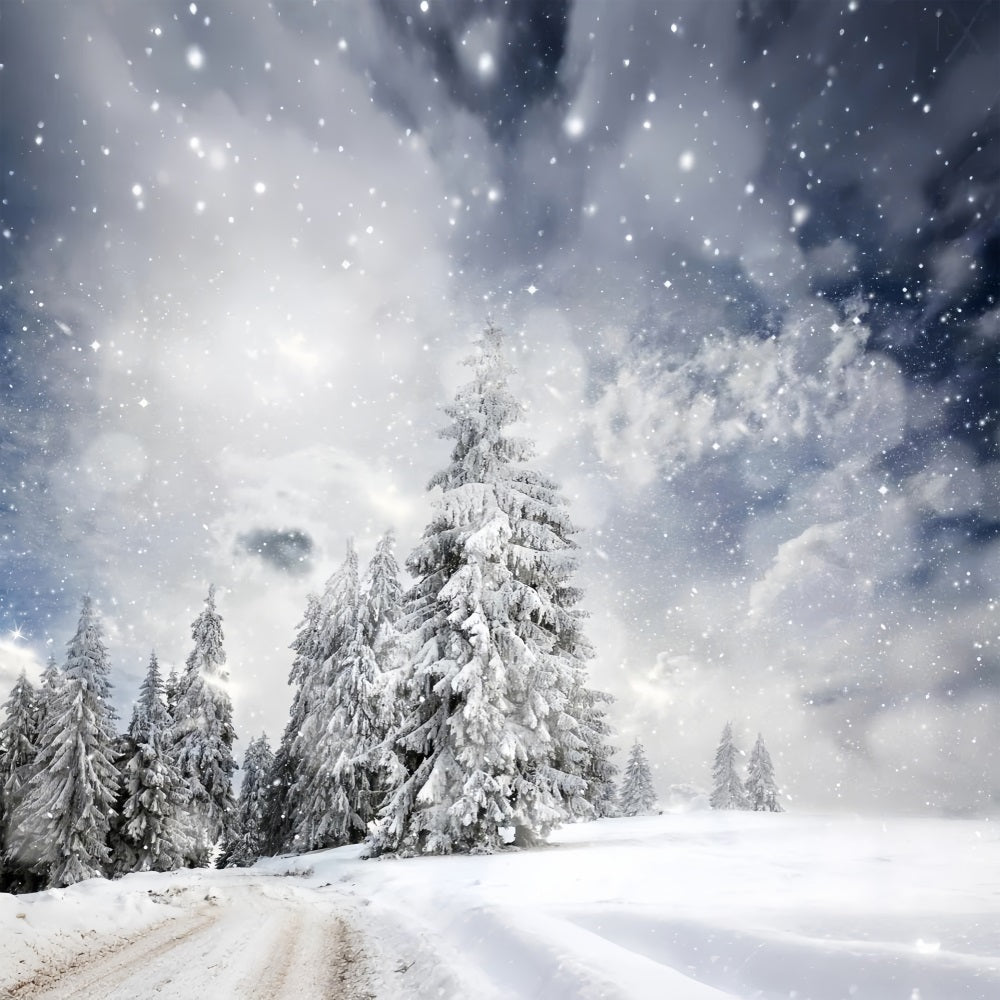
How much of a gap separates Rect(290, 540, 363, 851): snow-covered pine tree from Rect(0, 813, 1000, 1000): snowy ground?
43.9 ft

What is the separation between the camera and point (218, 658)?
3103 centimetres

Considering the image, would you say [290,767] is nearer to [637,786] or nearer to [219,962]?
[219,962]

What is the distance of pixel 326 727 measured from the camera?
23891 mm

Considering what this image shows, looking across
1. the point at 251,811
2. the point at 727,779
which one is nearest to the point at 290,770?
the point at 251,811

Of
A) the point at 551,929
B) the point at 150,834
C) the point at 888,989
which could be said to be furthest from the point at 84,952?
the point at 150,834

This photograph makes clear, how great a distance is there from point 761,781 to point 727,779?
2.57 metres

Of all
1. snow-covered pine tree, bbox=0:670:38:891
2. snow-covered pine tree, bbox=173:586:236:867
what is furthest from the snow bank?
snow-covered pine tree, bbox=0:670:38:891

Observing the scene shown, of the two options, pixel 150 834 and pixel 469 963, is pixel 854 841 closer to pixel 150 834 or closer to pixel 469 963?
pixel 469 963

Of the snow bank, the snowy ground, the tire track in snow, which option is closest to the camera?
the snow bank

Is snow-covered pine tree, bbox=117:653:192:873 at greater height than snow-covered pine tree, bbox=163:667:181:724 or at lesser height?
lesser

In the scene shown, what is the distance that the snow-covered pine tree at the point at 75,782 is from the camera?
23656 mm

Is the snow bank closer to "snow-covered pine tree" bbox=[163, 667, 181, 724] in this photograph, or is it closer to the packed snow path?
the packed snow path

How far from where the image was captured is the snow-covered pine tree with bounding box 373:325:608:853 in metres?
13.2

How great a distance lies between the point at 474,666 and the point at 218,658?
23.6m
